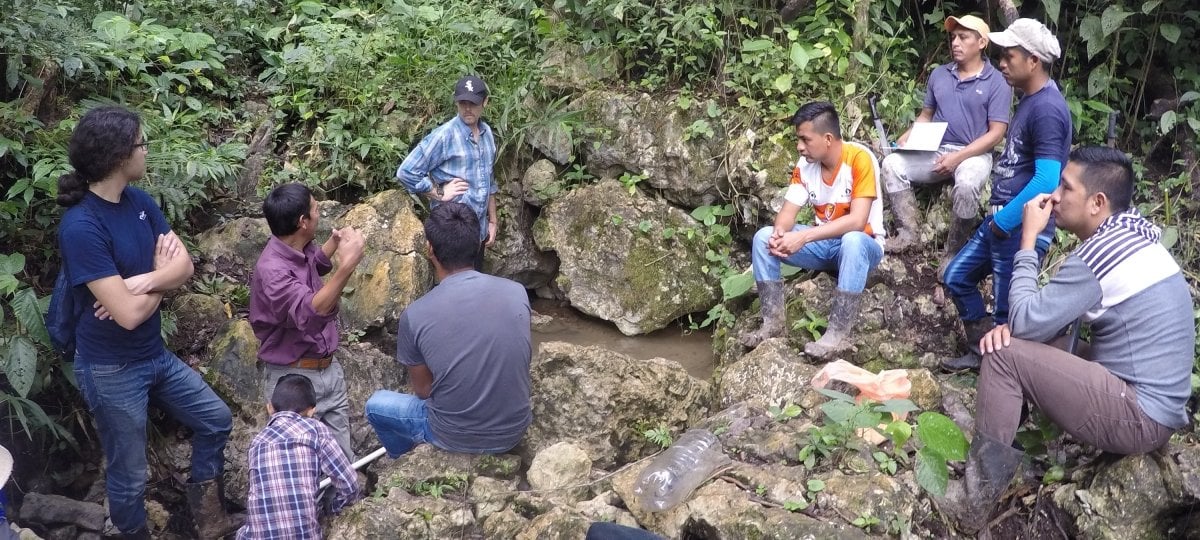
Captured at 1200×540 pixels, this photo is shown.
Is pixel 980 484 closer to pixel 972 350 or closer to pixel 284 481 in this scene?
pixel 972 350

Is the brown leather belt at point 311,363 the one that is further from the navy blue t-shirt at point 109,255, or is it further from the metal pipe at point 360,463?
the navy blue t-shirt at point 109,255

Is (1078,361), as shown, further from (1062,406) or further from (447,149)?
(447,149)

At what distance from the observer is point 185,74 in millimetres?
7098

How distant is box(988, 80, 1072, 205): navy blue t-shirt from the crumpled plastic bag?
1.33m

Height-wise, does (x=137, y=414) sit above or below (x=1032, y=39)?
below

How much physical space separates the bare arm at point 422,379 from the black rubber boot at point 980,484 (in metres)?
2.44

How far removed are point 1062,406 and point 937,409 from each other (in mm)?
964

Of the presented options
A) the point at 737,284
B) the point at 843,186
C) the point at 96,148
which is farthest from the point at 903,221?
the point at 96,148

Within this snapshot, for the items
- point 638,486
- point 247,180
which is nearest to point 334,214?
point 247,180

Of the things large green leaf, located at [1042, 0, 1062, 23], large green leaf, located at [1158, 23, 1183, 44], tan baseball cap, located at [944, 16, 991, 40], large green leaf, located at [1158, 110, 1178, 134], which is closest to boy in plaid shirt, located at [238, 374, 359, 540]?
tan baseball cap, located at [944, 16, 991, 40]

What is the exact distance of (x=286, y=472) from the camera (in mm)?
3803

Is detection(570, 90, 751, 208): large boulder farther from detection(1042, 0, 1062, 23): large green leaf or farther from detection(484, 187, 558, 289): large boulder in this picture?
detection(1042, 0, 1062, 23): large green leaf

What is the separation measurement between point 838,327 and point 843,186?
32.1 inches

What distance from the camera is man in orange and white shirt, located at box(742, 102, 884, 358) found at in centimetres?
484
